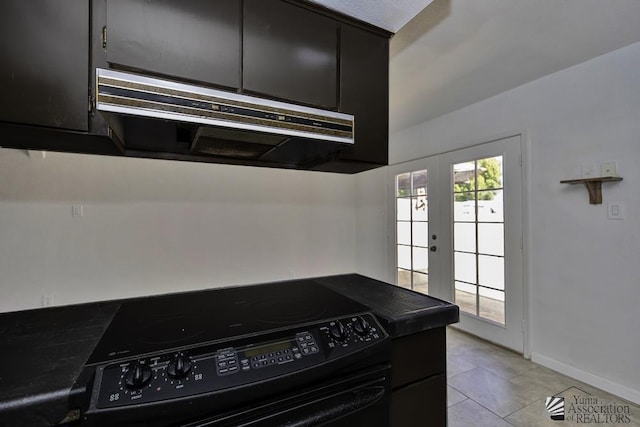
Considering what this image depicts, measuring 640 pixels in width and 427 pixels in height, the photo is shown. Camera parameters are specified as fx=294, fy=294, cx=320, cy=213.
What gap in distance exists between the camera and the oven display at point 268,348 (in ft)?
2.63

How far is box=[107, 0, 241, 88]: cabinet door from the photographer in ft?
3.12

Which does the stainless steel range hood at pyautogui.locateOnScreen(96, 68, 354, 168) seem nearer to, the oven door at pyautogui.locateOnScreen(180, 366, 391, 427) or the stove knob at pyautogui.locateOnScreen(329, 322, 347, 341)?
the stove knob at pyautogui.locateOnScreen(329, 322, 347, 341)

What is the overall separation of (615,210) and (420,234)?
177cm

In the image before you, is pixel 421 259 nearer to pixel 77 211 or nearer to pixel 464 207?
pixel 464 207

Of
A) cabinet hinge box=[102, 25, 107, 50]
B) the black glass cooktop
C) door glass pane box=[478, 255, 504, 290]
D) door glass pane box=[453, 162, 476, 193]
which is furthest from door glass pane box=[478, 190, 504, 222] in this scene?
cabinet hinge box=[102, 25, 107, 50]

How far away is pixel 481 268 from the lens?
292cm

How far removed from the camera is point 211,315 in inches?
41.8

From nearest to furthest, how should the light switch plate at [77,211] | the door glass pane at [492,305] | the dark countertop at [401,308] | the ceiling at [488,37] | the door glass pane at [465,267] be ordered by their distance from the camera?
the dark countertop at [401,308]
the ceiling at [488,37]
the door glass pane at [492,305]
the light switch plate at [77,211]
the door glass pane at [465,267]

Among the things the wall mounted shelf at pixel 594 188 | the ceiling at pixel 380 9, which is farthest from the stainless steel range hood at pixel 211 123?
the wall mounted shelf at pixel 594 188

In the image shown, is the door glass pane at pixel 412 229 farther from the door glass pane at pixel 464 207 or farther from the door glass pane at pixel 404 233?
the door glass pane at pixel 464 207

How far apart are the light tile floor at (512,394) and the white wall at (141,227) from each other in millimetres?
2184

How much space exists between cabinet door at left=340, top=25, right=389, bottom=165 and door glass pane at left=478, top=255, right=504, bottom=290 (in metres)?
2.03

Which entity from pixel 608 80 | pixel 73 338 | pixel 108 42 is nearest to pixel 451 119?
pixel 608 80

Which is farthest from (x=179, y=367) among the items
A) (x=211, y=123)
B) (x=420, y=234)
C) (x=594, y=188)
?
(x=420, y=234)
